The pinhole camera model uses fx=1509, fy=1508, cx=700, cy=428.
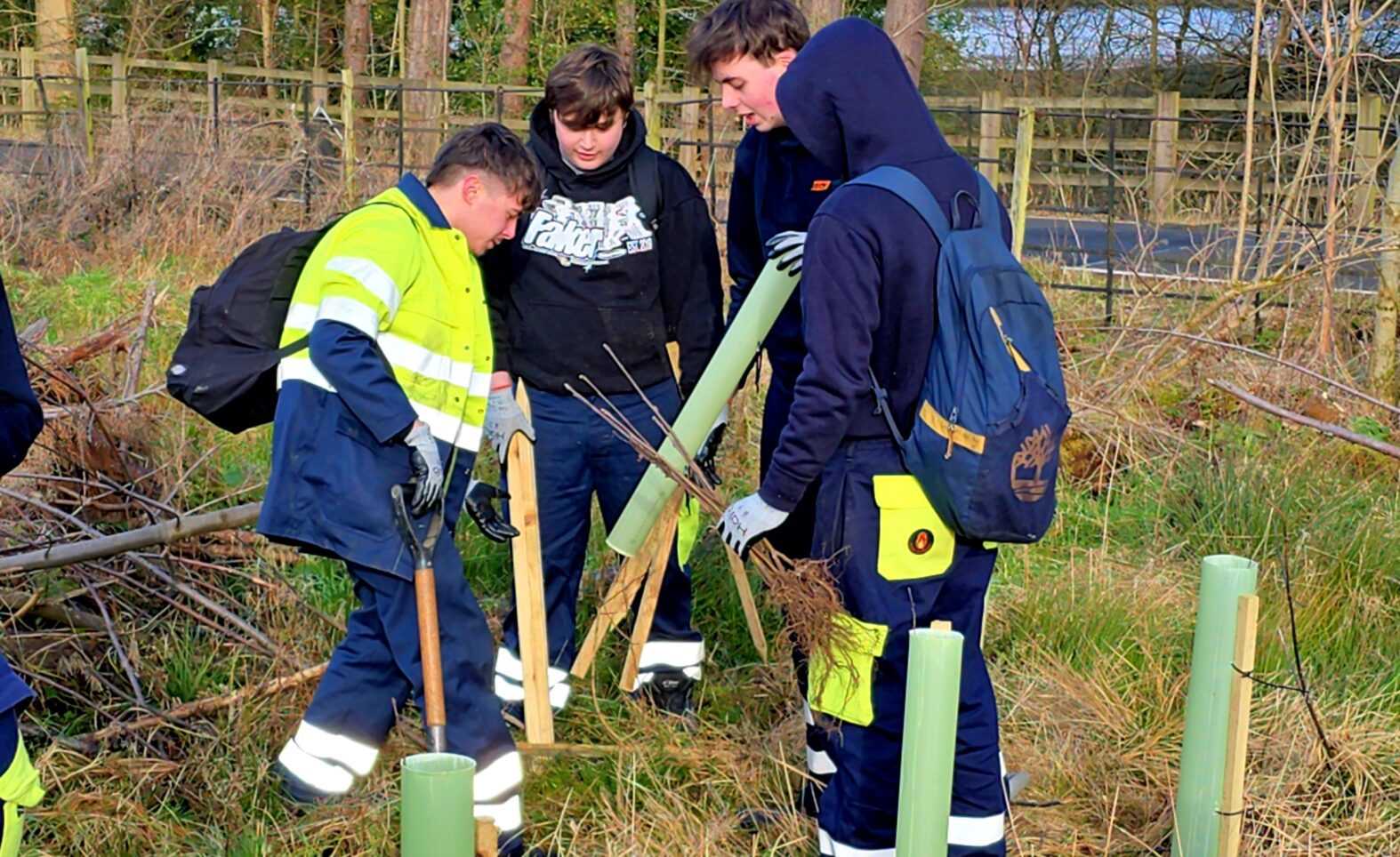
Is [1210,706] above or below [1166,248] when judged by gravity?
below

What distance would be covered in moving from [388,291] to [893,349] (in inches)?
44.3

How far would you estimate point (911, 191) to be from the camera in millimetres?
2854

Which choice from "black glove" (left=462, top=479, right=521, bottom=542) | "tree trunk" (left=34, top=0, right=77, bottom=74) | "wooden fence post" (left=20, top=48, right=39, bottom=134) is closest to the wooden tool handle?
"black glove" (left=462, top=479, right=521, bottom=542)

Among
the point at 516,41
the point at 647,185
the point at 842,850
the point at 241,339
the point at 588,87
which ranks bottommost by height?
the point at 842,850

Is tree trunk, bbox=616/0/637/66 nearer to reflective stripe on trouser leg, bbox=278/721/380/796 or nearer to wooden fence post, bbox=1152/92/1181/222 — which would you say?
wooden fence post, bbox=1152/92/1181/222

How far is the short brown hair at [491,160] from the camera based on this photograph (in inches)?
137

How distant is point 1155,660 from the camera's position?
4.17 metres

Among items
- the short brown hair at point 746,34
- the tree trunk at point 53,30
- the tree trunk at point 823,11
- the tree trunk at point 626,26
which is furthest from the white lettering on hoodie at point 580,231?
the tree trunk at point 53,30

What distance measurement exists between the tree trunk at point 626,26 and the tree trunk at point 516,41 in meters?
1.27

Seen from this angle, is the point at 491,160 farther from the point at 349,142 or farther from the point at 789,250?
the point at 349,142

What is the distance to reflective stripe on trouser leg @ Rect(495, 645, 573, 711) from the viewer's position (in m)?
4.23

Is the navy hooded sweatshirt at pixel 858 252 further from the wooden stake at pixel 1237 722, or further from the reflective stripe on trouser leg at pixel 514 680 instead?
the reflective stripe on trouser leg at pixel 514 680

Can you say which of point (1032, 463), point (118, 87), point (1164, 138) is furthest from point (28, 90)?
point (1032, 463)

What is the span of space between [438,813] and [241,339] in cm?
213
